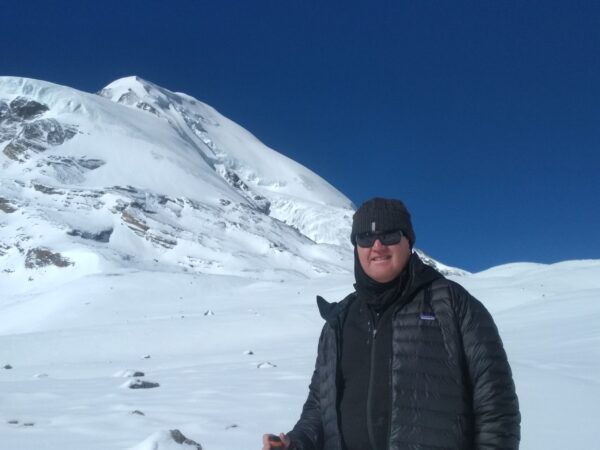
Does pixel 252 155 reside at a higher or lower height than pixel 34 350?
higher

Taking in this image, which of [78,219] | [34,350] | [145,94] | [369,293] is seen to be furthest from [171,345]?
[145,94]

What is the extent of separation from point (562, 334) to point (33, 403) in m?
8.18

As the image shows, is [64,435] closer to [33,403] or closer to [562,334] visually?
[33,403]

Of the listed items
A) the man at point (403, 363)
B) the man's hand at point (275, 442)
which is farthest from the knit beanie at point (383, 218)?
the man's hand at point (275, 442)

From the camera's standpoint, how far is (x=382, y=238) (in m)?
2.55

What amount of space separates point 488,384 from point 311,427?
3.21ft

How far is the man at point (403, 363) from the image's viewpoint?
7.28 ft

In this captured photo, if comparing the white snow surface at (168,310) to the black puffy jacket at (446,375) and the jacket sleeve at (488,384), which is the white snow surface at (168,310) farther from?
the jacket sleeve at (488,384)

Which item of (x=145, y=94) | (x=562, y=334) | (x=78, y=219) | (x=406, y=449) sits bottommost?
(x=406, y=449)

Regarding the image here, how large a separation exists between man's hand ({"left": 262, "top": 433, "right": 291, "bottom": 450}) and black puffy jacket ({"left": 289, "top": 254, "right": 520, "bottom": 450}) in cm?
53

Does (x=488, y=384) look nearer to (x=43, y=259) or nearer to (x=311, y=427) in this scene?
(x=311, y=427)

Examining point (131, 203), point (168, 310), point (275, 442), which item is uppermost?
point (131, 203)

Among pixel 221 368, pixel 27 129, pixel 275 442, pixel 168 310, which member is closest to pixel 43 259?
pixel 168 310

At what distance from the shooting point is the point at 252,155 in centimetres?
14125
